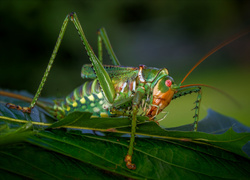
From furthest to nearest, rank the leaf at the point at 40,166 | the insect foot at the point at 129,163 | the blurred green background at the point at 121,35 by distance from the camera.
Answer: the blurred green background at the point at 121,35
the insect foot at the point at 129,163
the leaf at the point at 40,166

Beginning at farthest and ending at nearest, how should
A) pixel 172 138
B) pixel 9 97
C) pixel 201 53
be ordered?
pixel 201 53
pixel 9 97
pixel 172 138

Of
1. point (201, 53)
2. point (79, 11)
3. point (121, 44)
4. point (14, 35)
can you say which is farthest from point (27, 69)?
point (201, 53)

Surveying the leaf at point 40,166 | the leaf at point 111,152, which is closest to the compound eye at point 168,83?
the leaf at point 111,152

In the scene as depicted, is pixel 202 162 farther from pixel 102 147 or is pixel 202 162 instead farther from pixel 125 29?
pixel 125 29

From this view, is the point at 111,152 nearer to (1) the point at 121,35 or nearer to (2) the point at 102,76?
(2) the point at 102,76

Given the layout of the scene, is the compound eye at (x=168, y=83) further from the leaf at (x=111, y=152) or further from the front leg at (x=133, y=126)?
the leaf at (x=111, y=152)
